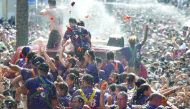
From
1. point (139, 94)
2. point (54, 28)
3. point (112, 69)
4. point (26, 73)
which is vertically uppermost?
point (54, 28)

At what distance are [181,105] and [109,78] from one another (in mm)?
1571

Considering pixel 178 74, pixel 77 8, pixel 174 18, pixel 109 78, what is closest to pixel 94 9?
pixel 77 8

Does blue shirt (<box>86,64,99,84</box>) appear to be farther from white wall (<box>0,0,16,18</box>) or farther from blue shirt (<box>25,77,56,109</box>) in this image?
white wall (<box>0,0,16,18</box>)

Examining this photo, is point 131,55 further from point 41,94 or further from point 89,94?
point 41,94

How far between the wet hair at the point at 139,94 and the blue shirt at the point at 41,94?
1.41 metres

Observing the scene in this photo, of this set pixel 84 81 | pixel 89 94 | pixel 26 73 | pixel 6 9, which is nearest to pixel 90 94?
pixel 89 94

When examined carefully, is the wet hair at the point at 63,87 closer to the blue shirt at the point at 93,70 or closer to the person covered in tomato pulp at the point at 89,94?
the person covered in tomato pulp at the point at 89,94

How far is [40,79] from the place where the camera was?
905 cm

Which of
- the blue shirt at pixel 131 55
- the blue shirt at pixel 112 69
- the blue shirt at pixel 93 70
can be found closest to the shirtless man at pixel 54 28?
the blue shirt at pixel 131 55

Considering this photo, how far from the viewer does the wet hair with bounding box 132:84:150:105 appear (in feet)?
31.6

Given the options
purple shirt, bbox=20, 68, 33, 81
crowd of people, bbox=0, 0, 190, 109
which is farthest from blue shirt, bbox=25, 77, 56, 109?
purple shirt, bbox=20, 68, 33, 81

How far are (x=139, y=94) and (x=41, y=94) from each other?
1.64 meters

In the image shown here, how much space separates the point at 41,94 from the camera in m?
9.00

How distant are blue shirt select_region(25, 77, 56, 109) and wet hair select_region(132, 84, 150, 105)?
4.63ft
